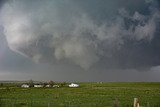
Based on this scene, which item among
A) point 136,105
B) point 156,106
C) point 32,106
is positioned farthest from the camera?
point 32,106

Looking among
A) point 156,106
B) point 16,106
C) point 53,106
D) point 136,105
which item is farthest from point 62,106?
point 136,105

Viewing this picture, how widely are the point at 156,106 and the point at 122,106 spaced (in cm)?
660

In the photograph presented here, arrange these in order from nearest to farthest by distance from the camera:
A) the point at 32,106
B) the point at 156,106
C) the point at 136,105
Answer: the point at 136,105 < the point at 156,106 < the point at 32,106

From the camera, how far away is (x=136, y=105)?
31844 mm

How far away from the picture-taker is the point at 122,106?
2299 inches

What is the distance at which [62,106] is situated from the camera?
183 feet

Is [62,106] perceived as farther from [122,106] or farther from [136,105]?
[136,105]

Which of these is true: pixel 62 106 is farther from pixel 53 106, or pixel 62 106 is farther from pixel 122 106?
pixel 122 106

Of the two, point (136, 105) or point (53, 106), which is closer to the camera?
point (136, 105)

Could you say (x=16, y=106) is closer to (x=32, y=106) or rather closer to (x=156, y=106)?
(x=32, y=106)

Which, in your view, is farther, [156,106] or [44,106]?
[44,106]

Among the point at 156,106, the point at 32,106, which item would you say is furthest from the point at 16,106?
the point at 156,106

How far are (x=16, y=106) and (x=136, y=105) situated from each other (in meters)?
28.9

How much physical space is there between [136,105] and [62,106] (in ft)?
82.9
